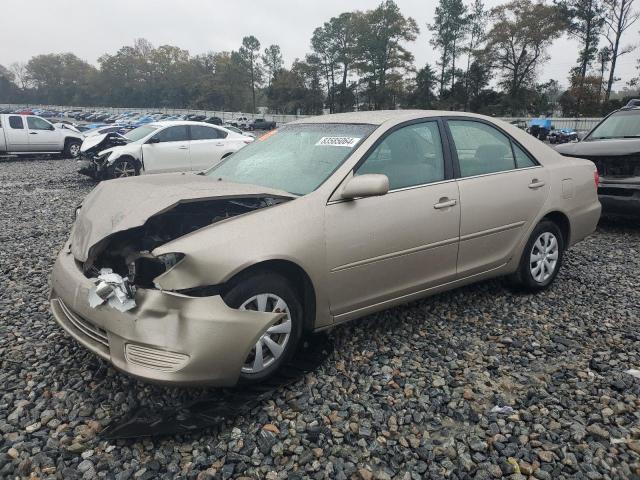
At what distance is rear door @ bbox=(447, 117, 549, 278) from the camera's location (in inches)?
142

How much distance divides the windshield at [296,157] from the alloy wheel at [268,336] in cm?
75

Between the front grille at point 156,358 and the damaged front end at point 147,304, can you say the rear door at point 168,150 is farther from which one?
the front grille at point 156,358

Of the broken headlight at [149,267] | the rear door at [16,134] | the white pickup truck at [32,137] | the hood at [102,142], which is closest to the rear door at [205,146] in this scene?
the hood at [102,142]

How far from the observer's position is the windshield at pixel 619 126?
6.98 m

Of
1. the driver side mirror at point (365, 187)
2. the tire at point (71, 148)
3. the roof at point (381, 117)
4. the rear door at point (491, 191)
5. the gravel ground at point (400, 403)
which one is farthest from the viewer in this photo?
the tire at point (71, 148)

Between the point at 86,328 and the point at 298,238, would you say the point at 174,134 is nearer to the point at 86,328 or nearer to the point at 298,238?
the point at 86,328

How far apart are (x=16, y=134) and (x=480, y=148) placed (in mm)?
17952

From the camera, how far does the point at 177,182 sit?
3.16 metres

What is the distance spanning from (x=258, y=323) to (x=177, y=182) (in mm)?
1230

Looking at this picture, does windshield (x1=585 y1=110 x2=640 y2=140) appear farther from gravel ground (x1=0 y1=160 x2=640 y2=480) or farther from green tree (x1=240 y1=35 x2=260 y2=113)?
green tree (x1=240 y1=35 x2=260 y2=113)

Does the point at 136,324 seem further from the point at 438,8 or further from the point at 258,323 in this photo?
the point at 438,8

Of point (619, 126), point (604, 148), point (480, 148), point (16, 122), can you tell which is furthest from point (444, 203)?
point (16, 122)

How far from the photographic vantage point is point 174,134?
1169cm

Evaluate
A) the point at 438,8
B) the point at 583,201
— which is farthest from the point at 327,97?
the point at 583,201
